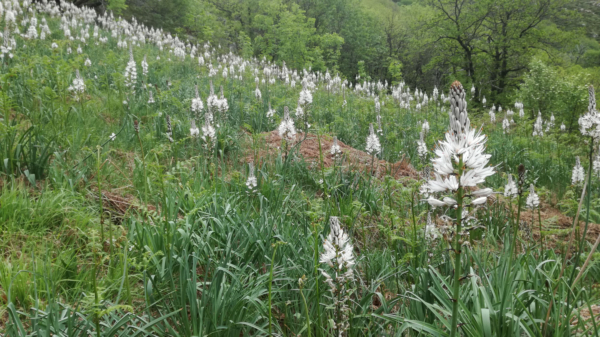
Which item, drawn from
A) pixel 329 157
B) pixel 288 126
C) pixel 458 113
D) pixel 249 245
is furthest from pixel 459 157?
pixel 329 157

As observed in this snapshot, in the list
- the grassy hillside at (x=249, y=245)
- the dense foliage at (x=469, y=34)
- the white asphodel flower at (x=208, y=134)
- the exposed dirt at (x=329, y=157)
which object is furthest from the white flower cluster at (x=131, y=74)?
the dense foliage at (x=469, y=34)

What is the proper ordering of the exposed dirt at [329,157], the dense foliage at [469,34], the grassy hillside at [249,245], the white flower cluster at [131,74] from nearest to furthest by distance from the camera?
the grassy hillside at [249,245] → the exposed dirt at [329,157] → the white flower cluster at [131,74] → the dense foliage at [469,34]

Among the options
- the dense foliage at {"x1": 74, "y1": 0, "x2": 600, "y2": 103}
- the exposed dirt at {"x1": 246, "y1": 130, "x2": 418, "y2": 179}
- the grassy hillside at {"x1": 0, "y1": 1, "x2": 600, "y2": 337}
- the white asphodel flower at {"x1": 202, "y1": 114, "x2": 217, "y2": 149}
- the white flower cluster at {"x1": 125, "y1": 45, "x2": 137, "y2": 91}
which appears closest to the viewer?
the grassy hillside at {"x1": 0, "y1": 1, "x2": 600, "y2": 337}

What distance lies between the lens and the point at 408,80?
5228 centimetres

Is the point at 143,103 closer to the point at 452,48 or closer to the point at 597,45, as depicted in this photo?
the point at 452,48

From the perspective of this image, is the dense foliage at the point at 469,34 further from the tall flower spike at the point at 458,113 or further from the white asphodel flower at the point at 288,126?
the tall flower spike at the point at 458,113

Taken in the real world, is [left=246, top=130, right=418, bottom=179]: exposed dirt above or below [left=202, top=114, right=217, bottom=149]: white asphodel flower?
below

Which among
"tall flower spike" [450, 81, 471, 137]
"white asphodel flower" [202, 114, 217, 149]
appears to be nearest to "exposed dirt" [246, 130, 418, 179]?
"white asphodel flower" [202, 114, 217, 149]

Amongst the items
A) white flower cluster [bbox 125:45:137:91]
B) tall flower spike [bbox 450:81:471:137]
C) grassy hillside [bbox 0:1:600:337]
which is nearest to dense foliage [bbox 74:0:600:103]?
white flower cluster [bbox 125:45:137:91]

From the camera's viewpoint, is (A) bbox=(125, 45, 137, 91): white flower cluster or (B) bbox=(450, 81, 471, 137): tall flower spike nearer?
(B) bbox=(450, 81, 471, 137): tall flower spike

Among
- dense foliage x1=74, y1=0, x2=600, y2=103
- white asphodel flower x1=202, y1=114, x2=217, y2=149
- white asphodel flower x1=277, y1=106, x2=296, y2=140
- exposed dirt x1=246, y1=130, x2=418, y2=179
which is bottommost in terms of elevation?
exposed dirt x1=246, y1=130, x2=418, y2=179

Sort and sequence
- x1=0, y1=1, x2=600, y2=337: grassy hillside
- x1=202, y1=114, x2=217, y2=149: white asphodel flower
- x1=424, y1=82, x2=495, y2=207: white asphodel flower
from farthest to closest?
x1=202, y1=114, x2=217, y2=149: white asphodel flower → x1=0, y1=1, x2=600, y2=337: grassy hillside → x1=424, y1=82, x2=495, y2=207: white asphodel flower

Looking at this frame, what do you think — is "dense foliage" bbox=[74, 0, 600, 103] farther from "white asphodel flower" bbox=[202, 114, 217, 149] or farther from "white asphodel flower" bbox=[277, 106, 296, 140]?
"white asphodel flower" bbox=[202, 114, 217, 149]

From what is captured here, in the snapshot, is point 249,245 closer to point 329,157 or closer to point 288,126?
point 288,126
